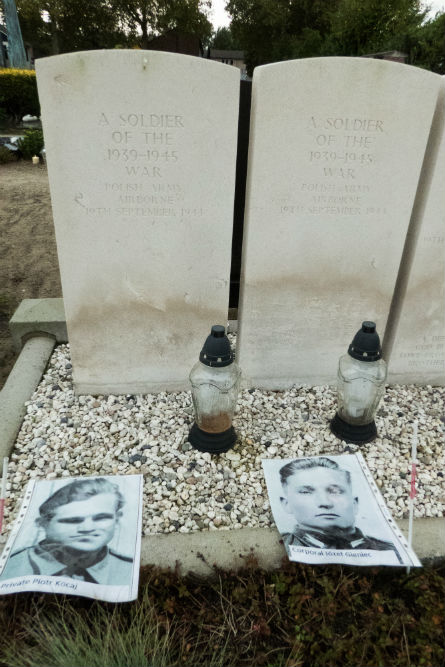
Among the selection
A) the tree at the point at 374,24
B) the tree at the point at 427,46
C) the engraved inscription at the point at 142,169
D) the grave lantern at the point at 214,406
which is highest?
the tree at the point at 374,24

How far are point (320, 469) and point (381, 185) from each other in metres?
1.65

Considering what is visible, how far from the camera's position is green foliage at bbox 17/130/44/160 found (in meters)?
10.3

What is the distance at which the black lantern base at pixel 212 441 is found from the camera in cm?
237

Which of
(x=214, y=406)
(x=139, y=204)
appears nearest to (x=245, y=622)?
(x=214, y=406)

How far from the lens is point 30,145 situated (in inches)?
405

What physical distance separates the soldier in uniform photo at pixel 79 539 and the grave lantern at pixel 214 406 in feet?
1.80

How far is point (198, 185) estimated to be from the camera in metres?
2.34

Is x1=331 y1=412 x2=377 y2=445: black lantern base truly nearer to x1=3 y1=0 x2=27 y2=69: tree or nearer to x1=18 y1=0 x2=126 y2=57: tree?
x1=3 y1=0 x2=27 y2=69: tree

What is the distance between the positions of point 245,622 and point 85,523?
803 mm

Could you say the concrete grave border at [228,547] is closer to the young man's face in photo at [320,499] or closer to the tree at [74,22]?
the young man's face in photo at [320,499]

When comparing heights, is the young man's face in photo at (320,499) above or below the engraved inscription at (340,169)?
below

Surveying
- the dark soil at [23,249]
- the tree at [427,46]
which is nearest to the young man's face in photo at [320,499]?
the dark soil at [23,249]

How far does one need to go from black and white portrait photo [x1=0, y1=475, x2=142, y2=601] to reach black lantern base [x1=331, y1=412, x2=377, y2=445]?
3.93 ft

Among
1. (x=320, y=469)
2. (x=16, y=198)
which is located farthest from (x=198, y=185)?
(x=16, y=198)
